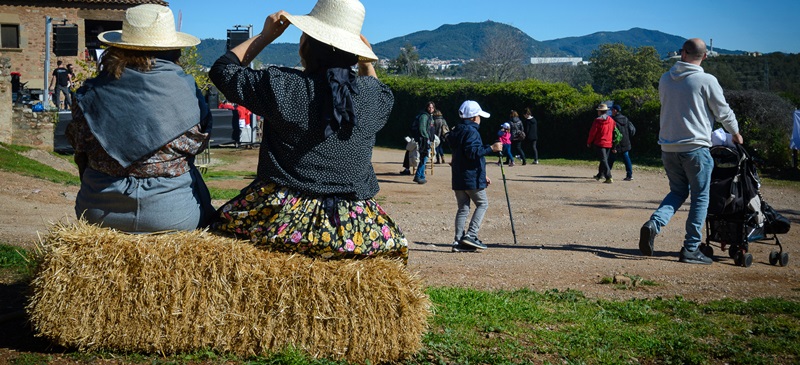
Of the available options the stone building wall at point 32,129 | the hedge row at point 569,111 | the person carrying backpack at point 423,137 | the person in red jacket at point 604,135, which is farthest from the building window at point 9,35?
the person in red jacket at point 604,135

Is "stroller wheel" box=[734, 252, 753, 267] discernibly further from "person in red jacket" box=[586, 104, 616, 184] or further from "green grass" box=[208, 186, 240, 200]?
"person in red jacket" box=[586, 104, 616, 184]

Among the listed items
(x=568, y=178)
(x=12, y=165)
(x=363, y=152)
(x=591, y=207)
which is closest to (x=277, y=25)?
(x=363, y=152)

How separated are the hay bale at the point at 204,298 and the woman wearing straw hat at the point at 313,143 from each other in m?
0.14

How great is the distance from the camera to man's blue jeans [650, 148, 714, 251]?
8.29m

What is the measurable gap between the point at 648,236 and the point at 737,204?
96 centimetres

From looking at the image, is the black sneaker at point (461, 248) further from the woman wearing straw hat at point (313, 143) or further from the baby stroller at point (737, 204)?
the woman wearing straw hat at point (313, 143)

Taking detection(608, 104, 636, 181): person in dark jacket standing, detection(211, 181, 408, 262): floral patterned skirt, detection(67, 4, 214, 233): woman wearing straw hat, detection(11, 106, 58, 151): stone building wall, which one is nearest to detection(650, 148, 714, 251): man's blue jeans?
detection(211, 181, 408, 262): floral patterned skirt

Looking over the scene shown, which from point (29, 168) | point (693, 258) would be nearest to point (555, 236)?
point (693, 258)

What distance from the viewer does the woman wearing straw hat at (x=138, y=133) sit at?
4359 mm

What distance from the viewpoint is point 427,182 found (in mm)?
18438

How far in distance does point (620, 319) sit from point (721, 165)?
3.57 m

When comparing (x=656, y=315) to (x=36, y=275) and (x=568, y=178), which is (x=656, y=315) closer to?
(x=36, y=275)

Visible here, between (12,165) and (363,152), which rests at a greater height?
(363,152)

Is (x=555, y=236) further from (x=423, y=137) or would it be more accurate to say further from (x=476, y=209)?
(x=423, y=137)
